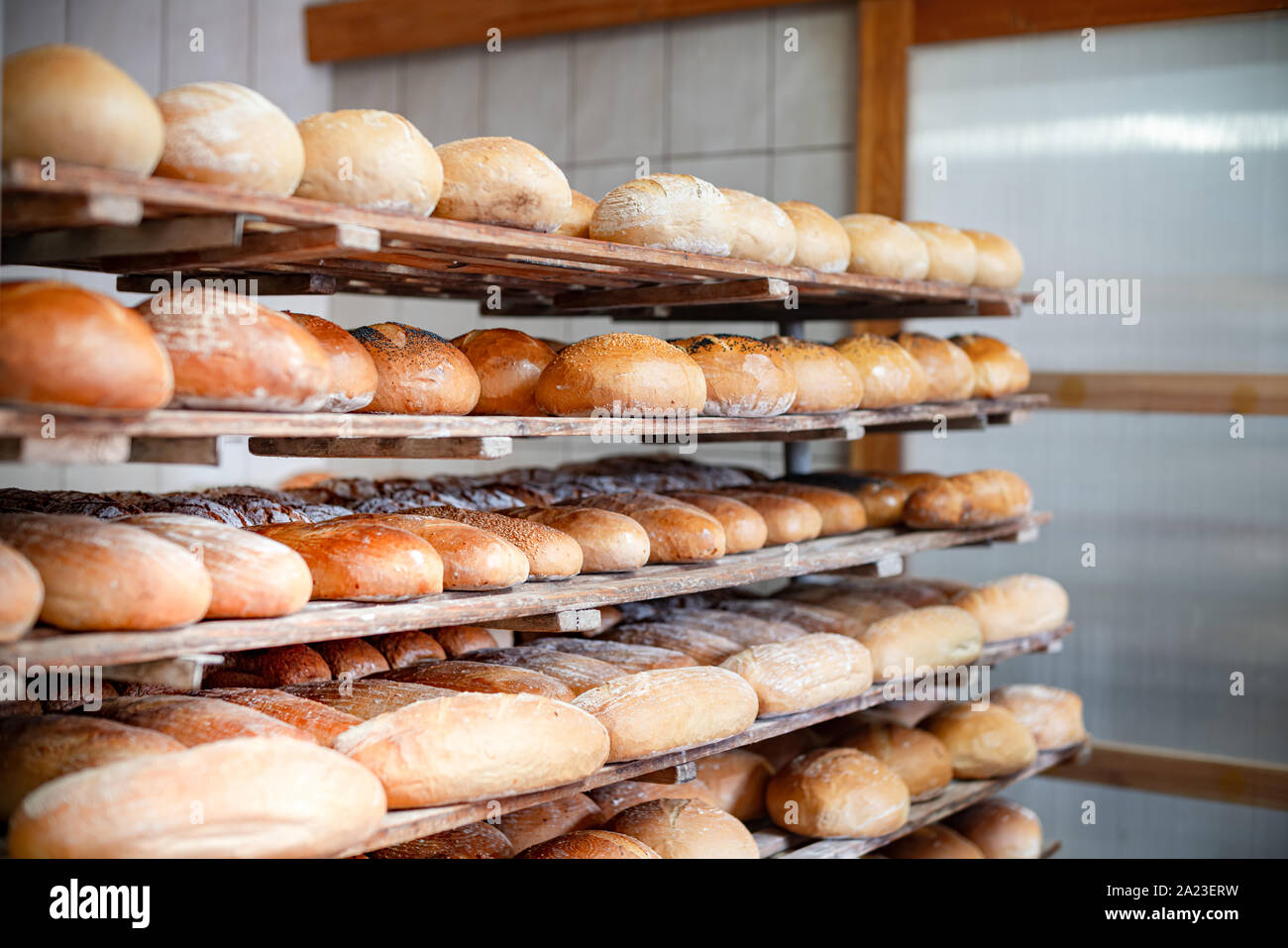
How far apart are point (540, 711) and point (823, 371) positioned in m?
1.50

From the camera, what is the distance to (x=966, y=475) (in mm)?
4293

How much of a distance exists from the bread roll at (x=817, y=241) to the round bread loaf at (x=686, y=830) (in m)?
1.54

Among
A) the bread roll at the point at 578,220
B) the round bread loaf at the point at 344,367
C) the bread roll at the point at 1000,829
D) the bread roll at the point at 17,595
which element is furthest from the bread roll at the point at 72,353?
the bread roll at the point at 1000,829

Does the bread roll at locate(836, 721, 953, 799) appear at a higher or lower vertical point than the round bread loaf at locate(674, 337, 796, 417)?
lower

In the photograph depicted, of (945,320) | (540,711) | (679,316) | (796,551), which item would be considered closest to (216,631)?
(540,711)

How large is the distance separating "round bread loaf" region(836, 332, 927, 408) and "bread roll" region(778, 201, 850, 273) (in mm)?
317

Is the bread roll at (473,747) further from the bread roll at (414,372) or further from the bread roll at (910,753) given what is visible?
the bread roll at (910,753)

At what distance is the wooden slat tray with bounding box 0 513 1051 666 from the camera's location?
78.9 inches

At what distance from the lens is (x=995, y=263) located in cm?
432

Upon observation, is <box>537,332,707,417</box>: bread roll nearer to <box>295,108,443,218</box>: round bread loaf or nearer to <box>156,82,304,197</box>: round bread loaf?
<box>295,108,443,218</box>: round bread loaf

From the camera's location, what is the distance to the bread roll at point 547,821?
2.98 metres

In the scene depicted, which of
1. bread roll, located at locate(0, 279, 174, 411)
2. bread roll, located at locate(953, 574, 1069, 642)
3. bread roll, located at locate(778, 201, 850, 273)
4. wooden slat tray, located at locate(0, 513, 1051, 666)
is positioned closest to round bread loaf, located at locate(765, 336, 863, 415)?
bread roll, located at locate(778, 201, 850, 273)
